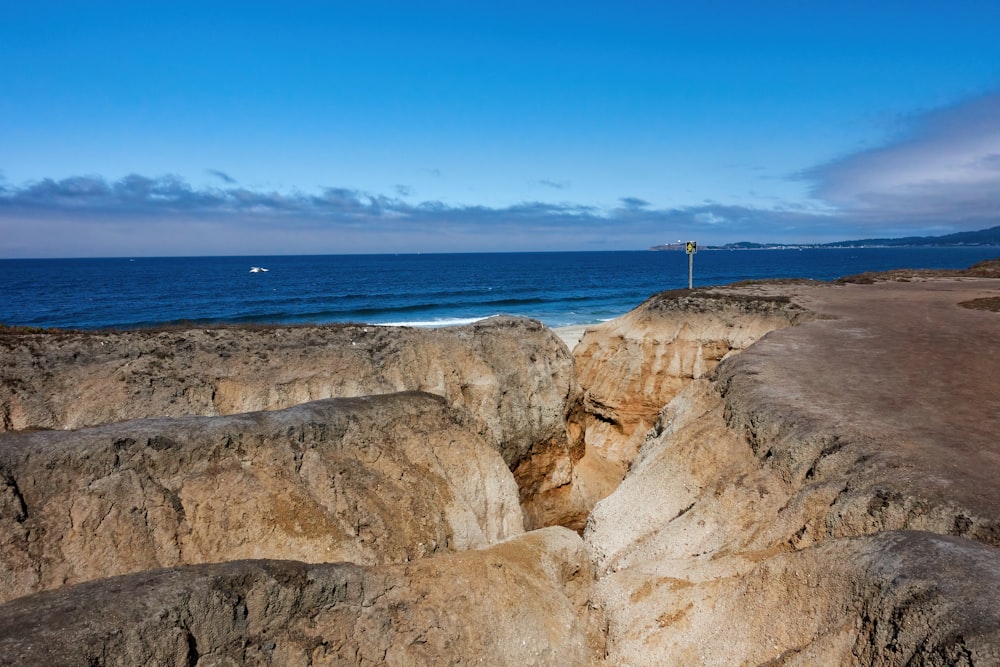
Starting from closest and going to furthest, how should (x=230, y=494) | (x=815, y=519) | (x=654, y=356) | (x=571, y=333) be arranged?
(x=815, y=519) → (x=230, y=494) → (x=654, y=356) → (x=571, y=333)

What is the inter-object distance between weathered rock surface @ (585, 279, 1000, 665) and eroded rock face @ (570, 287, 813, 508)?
8.35 meters

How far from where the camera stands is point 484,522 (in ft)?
47.3

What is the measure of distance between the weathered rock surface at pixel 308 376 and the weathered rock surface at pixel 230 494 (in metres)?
3.63

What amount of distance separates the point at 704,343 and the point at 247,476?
19.6 meters

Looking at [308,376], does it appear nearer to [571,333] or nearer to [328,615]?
[328,615]

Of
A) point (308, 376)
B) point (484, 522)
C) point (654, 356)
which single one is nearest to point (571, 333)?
point (654, 356)

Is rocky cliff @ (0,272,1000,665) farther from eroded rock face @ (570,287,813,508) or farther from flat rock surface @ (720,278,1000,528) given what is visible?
eroded rock face @ (570,287,813,508)

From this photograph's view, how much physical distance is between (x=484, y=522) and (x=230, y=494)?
592 centimetres

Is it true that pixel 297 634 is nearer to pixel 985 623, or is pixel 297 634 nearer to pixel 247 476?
pixel 247 476

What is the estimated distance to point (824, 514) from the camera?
29.5 feet

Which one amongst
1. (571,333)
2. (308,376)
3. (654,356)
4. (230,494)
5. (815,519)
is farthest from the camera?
(571,333)

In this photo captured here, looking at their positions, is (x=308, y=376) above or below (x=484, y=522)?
above

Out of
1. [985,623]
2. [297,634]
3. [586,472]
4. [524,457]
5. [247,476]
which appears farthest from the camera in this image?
[586,472]

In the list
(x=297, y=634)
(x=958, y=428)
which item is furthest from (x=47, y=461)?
(x=958, y=428)
